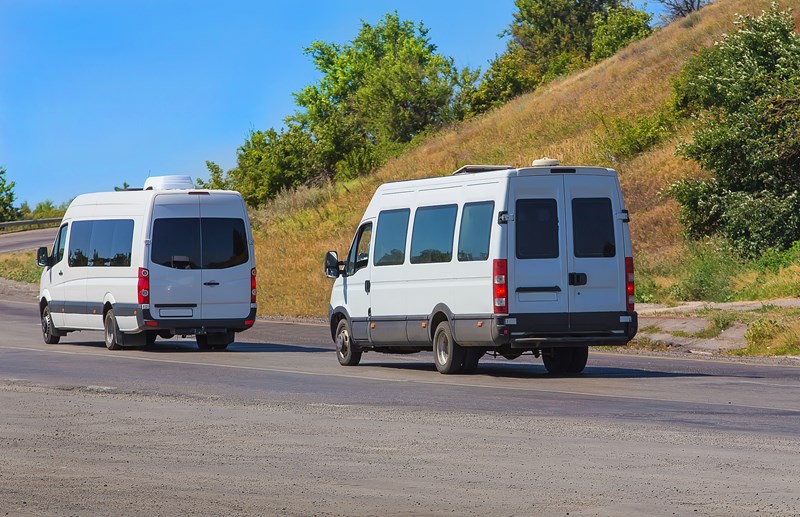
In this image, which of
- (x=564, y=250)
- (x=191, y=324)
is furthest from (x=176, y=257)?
(x=564, y=250)

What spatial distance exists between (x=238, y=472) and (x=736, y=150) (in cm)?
2914

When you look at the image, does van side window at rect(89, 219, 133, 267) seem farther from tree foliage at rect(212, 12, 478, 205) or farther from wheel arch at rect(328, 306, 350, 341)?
tree foliage at rect(212, 12, 478, 205)

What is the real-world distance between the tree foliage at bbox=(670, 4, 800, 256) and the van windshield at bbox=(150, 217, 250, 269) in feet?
51.9

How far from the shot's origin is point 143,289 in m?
24.5

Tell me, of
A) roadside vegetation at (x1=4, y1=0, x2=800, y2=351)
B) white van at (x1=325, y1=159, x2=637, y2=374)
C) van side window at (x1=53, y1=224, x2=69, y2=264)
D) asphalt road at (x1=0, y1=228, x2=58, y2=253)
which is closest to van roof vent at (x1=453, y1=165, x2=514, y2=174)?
white van at (x1=325, y1=159, x2=637, y2=374)

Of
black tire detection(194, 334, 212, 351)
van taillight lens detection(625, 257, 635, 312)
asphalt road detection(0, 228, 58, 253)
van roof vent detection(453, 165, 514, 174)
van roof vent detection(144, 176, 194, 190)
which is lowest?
black tire detection(194, 334, 212, 351)

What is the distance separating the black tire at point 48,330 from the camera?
27234 mm

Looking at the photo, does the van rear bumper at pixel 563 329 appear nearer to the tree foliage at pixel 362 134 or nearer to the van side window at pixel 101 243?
the van side window at pixel 101 243

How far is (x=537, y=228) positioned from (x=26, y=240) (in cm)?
5608

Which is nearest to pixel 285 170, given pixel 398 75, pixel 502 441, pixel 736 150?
pixel 398 75

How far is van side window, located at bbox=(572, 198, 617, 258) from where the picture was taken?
60.8ft

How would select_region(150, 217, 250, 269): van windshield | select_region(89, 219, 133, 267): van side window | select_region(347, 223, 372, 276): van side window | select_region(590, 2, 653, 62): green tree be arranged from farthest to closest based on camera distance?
select_region(590, 2, 653, 62): green tree → select_region(89, 219, 133, 267): van side window → select_region(150, 217, 250, 269): van windshield → select_region(347, 223, 372, 276): van side window

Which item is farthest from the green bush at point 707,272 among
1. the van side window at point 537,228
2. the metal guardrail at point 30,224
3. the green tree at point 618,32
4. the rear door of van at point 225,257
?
the green tree at point 618,32

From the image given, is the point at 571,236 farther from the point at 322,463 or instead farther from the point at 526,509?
the point at 526,509
